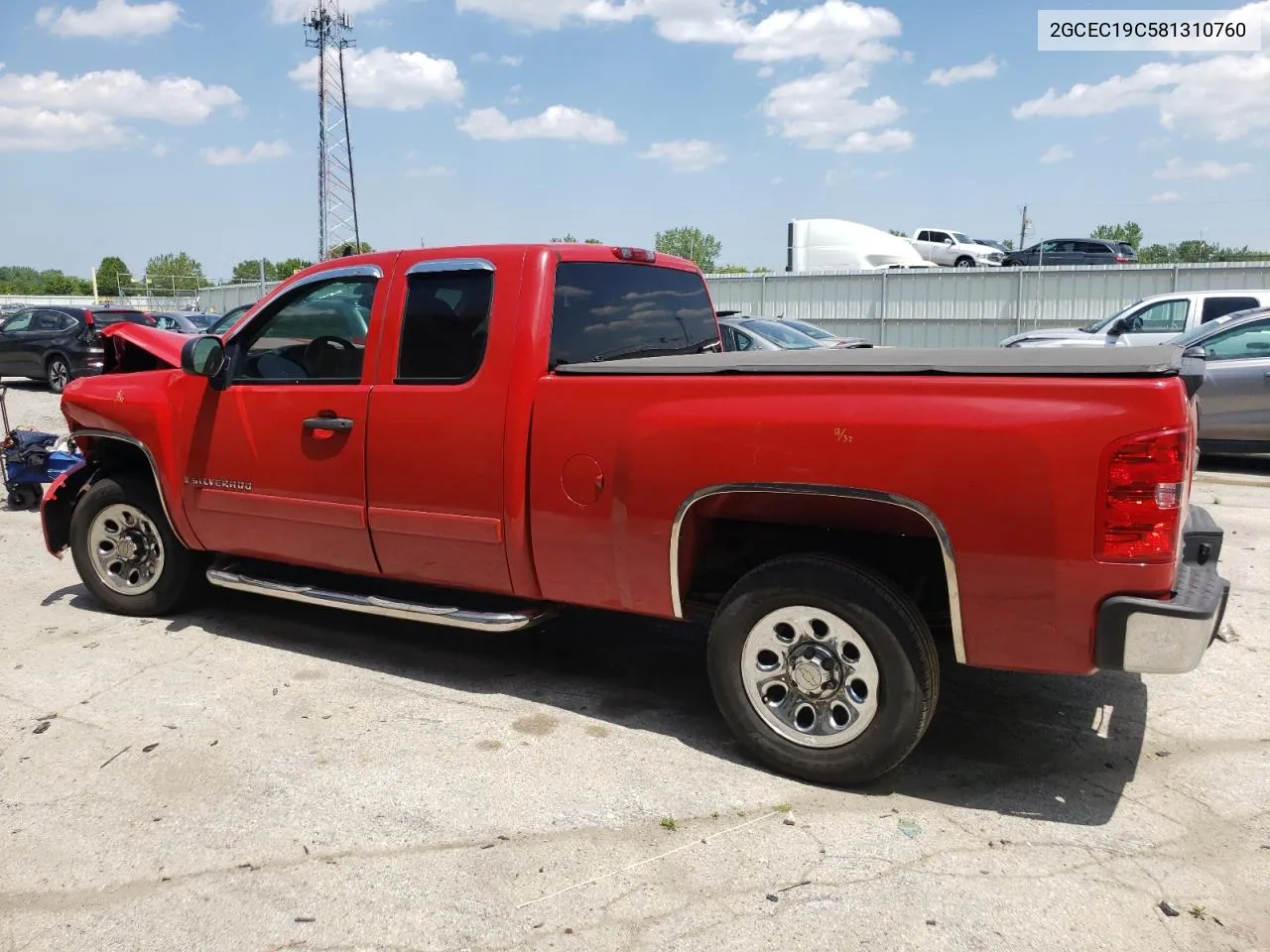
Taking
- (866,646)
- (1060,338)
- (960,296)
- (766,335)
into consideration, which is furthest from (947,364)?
(960,296)

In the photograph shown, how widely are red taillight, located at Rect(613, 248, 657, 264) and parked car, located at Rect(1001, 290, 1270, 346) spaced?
31.3 feet

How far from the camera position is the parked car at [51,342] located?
18406 millimetres

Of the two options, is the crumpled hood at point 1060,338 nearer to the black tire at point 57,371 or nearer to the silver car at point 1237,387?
the silver car at point 1237,387

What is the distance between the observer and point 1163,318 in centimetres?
1355

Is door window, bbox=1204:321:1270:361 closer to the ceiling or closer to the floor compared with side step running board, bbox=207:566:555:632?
closer to the ceiling

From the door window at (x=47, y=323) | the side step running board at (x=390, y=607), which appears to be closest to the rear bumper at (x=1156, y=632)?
the side step running board at (x=390, y=607)

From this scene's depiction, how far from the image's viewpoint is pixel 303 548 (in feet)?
15.7

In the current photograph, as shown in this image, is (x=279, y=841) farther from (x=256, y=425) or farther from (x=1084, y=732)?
(x=1084, y=732)

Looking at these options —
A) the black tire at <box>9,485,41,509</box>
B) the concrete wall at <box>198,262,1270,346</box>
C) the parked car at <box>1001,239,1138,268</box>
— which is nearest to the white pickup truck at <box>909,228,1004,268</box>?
the parked car at <box>1001,239,1138,268</box>

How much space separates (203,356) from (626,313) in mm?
2037

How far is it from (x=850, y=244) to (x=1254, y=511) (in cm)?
2911

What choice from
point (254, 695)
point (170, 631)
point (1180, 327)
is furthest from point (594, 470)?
point (1180, 327)

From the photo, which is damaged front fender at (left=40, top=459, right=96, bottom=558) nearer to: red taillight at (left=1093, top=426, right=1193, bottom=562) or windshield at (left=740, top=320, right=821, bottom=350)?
red taillight at (left=1093, top=426, right=1193, bottom=562)

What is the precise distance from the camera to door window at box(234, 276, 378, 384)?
4598mm
